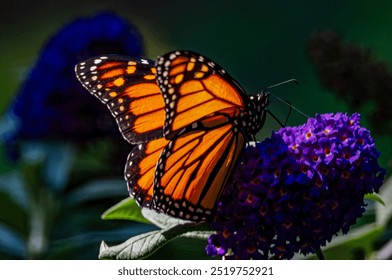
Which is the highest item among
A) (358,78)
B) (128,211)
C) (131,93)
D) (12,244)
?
(358,78)

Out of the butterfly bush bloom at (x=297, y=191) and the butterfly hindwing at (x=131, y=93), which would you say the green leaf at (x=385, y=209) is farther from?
the butterfly hindwing at (x=131, y=93)

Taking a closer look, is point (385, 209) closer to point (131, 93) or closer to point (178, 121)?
point (178, 121)

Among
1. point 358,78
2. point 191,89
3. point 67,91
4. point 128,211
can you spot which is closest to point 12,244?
point 67,91

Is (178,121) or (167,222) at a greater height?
(178,121)

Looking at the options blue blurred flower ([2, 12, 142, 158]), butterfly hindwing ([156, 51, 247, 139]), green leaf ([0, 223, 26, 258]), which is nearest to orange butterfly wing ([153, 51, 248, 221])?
Answer: butterfly hindwing ([156, 51, 247, 139])

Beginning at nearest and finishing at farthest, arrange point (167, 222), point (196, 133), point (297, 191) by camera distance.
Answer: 1. point (297, 191)
2. point (167, 222)
3. point (196, 133)

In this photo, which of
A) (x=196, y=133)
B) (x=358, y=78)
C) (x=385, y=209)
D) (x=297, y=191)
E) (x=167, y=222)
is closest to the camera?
(x=297, y=191)

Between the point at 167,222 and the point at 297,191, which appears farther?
the point at 167,222

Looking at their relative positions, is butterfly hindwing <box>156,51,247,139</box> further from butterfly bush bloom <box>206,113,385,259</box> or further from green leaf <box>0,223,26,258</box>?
green leaf <box>0,223,26,258</box>
